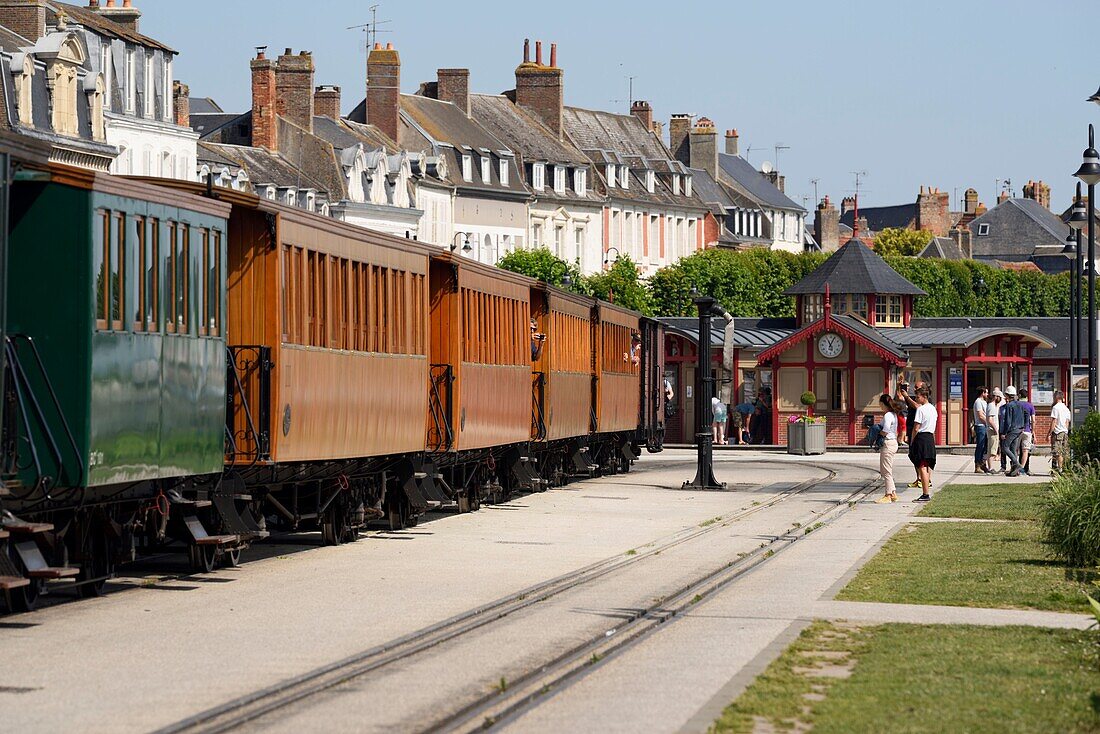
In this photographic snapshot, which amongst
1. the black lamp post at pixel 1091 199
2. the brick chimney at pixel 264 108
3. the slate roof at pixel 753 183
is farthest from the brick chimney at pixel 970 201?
the black lamp post at pixel 1091 199

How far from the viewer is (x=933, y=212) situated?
522 feet

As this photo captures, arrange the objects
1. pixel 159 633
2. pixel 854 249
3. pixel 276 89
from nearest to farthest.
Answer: pixel 159 633
pixel 854 249
pixel 276 89

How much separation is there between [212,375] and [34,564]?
3.89 metres

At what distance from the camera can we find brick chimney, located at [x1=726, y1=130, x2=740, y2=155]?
445ft

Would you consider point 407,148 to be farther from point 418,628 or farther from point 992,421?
point 418,628

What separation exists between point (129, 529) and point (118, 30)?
148 ft

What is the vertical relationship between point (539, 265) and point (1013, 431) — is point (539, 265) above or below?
above

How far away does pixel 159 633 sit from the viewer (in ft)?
43.5

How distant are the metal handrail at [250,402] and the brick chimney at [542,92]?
8563cm

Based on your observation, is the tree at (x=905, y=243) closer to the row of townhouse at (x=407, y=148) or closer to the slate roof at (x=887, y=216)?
the row of townhouse at (x=407, y=148)

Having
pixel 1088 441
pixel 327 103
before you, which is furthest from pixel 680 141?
pixel 1088 441

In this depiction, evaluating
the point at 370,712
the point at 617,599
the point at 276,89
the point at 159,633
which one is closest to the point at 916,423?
the point at 617,599

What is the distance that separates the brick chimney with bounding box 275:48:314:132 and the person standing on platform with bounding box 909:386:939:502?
162 ft

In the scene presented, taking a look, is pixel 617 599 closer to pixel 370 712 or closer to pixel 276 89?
pixel 370 712
